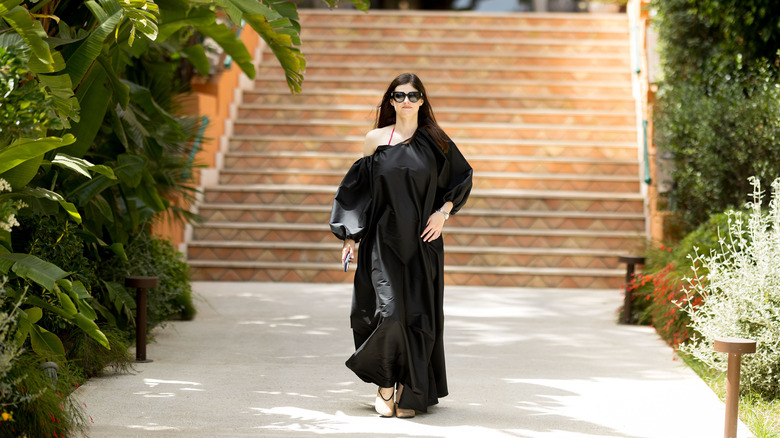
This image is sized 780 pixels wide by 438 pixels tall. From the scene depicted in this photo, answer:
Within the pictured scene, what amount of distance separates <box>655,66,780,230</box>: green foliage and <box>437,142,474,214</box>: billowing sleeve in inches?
168

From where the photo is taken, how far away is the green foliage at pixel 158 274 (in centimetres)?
702

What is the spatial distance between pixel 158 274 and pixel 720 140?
5.27 meters

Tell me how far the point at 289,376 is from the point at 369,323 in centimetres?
127

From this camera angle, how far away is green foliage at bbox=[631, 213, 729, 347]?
7.32 meters

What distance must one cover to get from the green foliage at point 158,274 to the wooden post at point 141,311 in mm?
291

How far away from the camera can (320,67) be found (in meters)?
14.4

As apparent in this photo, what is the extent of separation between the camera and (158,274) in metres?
7.57

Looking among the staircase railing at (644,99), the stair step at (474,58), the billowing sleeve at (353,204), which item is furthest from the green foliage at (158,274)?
the stair step at (474,58)

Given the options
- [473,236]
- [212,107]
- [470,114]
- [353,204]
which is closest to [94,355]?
[353,204]

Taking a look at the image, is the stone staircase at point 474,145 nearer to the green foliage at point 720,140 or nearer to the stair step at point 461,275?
the stair step at point 461,275

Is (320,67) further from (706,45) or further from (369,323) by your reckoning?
(369,323)

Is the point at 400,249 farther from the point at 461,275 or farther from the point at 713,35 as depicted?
the point at 713,35

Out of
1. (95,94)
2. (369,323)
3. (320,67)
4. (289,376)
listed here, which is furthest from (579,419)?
(320,67)

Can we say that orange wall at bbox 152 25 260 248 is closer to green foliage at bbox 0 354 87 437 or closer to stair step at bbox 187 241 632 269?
stair step at bbox 187 241 632 269
